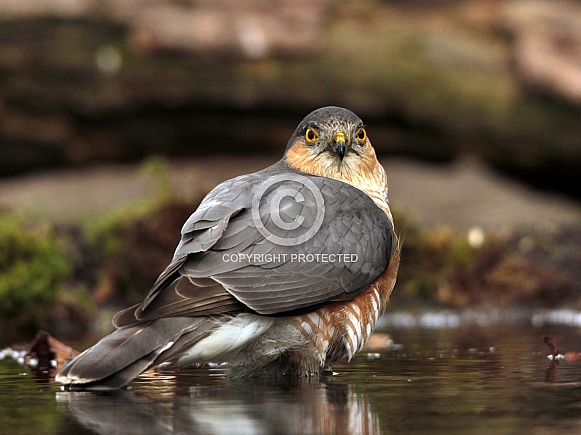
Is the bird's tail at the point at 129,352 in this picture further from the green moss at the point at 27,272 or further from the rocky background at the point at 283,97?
the rocky background at the point at 283,97

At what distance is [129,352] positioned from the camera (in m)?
4.52

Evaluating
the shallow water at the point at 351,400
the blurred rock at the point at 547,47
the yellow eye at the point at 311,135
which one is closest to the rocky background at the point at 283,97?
the blurred rock at the point at 547,47

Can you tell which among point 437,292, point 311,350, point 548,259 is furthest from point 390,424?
point 548,259

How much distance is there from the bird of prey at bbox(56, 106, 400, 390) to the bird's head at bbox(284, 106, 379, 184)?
1.60 ft

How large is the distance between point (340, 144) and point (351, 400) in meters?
2.27

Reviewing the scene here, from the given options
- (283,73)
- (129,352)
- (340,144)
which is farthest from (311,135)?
(283,73)

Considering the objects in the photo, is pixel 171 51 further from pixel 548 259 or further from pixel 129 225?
pixel 548 259

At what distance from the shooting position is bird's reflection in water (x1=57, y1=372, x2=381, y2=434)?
362 cm

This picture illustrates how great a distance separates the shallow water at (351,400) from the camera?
363 centimetres

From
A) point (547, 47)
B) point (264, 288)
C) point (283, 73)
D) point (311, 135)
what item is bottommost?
point (264, 288)

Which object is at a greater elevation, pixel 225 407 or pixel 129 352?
pixel 129 352

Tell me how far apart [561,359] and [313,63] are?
7.09m

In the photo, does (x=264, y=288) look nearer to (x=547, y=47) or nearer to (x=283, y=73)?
(x=283, y=73)

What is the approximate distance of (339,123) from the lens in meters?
6.32
